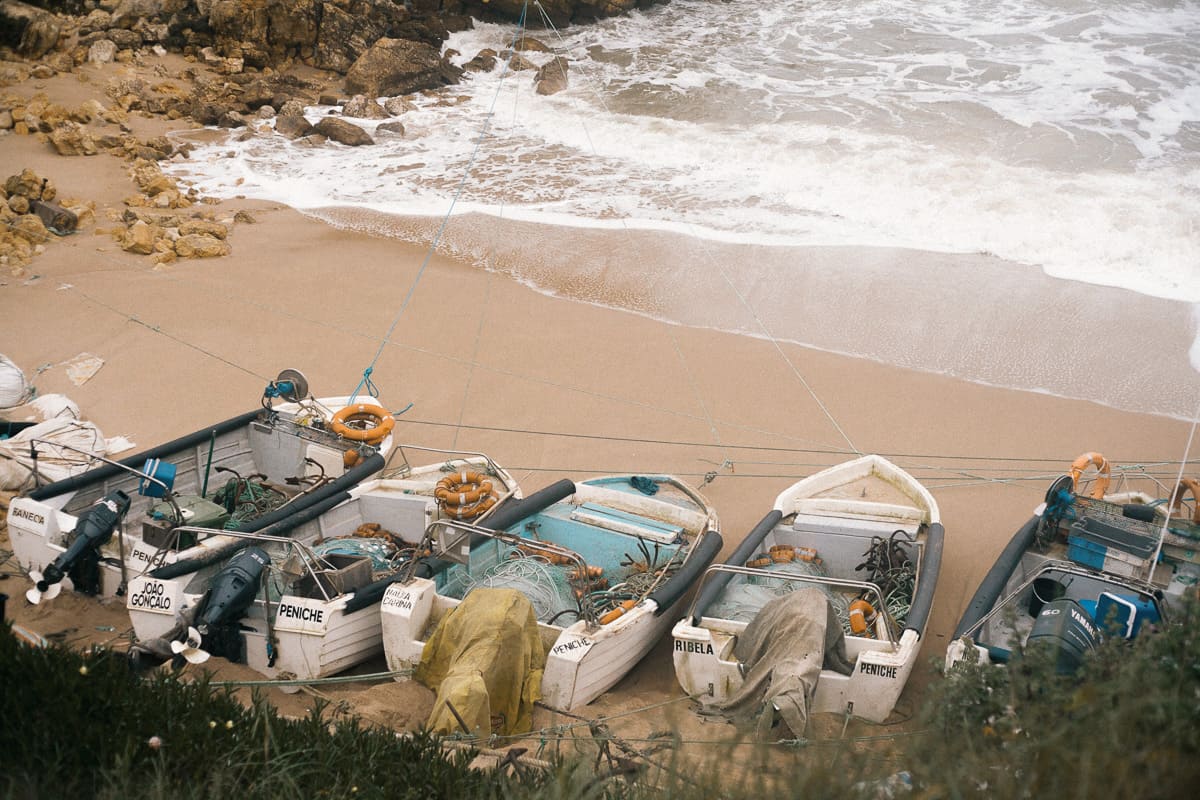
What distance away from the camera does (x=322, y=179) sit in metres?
17.7

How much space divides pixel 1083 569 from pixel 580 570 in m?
3.65

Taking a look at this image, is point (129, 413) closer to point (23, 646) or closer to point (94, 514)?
point (94, 514)

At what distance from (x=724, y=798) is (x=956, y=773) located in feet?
3.38

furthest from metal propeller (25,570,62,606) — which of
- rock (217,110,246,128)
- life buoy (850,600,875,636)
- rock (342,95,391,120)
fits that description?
rock (342,95,391,120)

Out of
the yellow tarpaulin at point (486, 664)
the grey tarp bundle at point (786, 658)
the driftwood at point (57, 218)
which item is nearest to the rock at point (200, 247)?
the driftwood at point (57, 218)

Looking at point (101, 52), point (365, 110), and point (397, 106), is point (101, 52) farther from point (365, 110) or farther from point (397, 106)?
point (397, 106)

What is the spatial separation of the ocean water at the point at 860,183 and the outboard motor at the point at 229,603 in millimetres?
6941

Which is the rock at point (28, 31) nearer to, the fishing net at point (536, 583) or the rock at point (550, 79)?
the rock at point (550, 79)

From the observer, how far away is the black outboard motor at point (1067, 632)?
19.5ft

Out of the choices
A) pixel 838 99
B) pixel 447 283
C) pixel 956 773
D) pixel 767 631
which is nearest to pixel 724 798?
pixel 956 773

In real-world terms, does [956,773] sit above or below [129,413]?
above

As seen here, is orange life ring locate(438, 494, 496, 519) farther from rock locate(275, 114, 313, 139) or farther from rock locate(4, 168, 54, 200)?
rock locate(275, 114, 313, 139)

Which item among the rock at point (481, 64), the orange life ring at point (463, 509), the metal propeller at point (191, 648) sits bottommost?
the orange life ring at point (463, 509)

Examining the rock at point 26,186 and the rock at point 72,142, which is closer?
the rock at point 26,186
